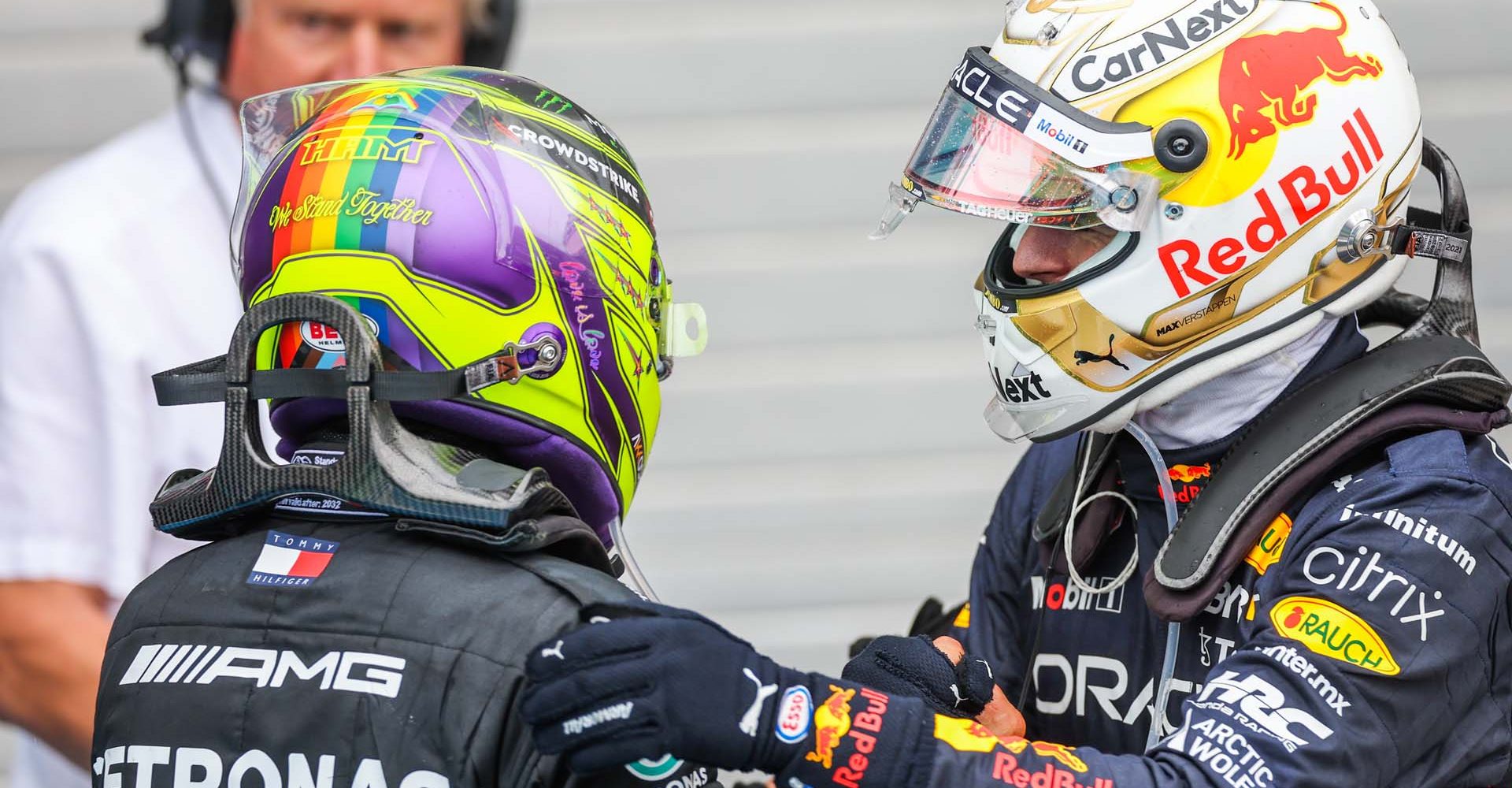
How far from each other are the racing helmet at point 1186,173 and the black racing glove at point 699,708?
646 mm

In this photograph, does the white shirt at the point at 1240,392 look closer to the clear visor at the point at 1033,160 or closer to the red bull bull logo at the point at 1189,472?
the red bull bull logo at the point at 1189,472

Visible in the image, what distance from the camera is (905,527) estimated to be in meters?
3.97

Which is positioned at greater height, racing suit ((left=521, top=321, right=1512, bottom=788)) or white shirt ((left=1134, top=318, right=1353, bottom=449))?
white shirt ((left=1134, top=318, right=1353, bottom=449))

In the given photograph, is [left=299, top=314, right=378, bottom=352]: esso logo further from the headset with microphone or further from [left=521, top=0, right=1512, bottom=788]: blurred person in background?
the headset with microphone

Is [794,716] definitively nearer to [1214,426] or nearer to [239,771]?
[239,771]

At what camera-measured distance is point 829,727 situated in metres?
1.52

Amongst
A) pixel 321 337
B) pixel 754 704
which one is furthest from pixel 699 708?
pixel 321 337

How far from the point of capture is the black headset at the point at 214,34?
3.22 metres

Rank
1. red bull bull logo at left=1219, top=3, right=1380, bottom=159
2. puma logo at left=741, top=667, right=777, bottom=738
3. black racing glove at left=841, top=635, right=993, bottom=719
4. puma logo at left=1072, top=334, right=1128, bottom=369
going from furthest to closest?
puma logo at left=1072, top=334, right=1128, bottom=369, red bull bull logo at left=1219, top=3, right=1380, bottom=159, black racing glove at left=841, top=635, right=993, bottom=719, puma logo at left=741, top=667, right=777, bottom=738

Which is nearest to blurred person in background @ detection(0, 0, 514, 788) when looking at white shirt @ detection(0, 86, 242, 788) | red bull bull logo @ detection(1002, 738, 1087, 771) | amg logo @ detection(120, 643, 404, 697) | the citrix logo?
white shirt @ detection(0, 86, 242, 788)

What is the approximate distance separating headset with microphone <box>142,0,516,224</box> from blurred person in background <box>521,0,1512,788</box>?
1.49 m

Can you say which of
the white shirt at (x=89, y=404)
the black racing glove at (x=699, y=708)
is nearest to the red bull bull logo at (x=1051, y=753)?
the black racing glove at (x=699, y=708)

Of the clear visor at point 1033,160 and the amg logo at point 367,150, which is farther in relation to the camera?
the clear visor at point 1033,160

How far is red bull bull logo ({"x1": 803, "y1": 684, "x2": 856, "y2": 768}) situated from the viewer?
1.51 m
